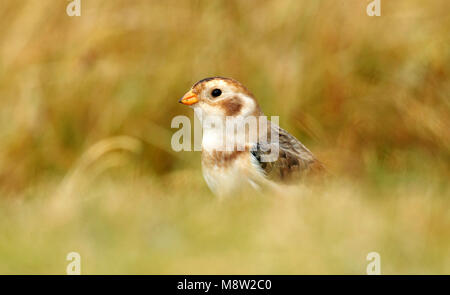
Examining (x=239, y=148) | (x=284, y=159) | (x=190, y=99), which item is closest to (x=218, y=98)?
(x=190, y=99)

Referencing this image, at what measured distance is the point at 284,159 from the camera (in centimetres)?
405

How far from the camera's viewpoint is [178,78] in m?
5.32

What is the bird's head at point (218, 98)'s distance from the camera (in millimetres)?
4078

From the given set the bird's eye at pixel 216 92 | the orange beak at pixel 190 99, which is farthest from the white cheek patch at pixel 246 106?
the orange beak at pixel 190 99

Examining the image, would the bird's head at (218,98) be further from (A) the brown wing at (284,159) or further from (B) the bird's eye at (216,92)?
(A) the brown wing at (284,159)

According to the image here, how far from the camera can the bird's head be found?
408 cm

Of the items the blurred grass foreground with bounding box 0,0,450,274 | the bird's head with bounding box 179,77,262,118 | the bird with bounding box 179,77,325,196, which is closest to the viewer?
the bird with bounding box 179,77,325,196

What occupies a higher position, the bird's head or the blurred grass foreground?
the blurred grass foreground

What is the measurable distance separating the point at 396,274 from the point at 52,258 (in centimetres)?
151

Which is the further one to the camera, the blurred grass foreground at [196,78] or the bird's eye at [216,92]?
the blurred grass foreground at [196,78]

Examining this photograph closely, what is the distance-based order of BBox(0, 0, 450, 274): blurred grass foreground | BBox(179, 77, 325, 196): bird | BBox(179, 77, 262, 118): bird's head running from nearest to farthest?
1. BBox(179, 77, 325, 196): bird
2. BBox(179, 77, 262, 118): bird's head
3. BBox(0, 0, 450, 274): blurred grass foreground

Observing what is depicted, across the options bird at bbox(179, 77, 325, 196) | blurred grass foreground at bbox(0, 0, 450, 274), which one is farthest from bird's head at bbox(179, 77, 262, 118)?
blurred grass foreground at bbox(0, 0, 450, 274)

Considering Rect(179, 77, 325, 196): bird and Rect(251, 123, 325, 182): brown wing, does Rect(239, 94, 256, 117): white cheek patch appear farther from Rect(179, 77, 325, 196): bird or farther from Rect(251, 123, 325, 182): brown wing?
Rect(251, 123, 325, 182): brown wing

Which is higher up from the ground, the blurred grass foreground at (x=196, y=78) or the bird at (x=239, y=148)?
the blurred grass foreground at (x=196, y=78)
